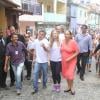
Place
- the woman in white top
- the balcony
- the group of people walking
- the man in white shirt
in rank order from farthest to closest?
1. the balcony
2. the woman in white top
3. the man in white shirt
4. the group of people walking

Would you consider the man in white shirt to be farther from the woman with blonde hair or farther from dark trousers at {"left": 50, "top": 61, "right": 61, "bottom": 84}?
the woman with blonde hair

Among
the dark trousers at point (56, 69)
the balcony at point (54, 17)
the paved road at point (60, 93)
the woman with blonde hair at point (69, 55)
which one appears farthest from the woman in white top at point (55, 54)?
the balcony at point (54, 17)

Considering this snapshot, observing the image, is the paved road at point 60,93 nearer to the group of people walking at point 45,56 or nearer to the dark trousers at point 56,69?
the group of people walking at point 45,56

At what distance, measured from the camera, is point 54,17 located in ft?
170

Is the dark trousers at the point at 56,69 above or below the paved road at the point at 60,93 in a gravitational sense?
above

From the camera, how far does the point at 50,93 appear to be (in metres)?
10.9

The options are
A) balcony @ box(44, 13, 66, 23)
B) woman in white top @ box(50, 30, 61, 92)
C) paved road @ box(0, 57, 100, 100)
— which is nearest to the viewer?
paved road @ box(0, 57, 100, 100)

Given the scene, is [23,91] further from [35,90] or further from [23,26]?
[23,26]

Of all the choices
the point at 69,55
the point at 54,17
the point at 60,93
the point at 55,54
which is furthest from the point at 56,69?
the point at 54,17

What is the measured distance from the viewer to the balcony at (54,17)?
161 feet


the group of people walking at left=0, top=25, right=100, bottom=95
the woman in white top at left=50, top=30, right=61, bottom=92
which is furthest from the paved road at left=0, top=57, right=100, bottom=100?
the woman in white top at left=50, top=30, right=61, bottom=92

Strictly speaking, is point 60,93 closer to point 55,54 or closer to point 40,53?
point 55,54

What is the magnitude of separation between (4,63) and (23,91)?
97 cm

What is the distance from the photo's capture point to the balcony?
48987mm
